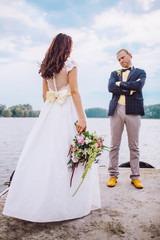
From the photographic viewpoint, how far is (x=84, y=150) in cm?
247

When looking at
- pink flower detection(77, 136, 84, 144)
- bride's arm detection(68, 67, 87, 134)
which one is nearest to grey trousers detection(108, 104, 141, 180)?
bride's arm detection(68, 67, 87, 134)

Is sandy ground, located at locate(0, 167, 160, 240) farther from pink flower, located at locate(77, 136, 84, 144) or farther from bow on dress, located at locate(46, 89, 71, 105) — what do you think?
bow on dress, located at locate(46, 89, 71, 105)

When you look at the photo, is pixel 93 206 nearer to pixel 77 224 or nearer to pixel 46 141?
pixel 77 224

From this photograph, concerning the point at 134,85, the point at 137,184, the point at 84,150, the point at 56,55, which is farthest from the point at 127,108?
the point at 56,55

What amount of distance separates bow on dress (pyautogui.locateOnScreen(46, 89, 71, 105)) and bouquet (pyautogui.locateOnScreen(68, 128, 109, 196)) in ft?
1.65

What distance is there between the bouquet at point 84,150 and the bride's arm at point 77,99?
0.11 m

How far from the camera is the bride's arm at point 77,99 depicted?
257 cm

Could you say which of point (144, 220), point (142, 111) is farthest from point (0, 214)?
point (142, 111)

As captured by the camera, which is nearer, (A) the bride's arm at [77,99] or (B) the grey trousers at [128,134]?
(A) the bride's arm at [77,99]

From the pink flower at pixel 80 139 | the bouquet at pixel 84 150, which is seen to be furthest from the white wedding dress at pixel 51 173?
the pink flower at pixel 80 139

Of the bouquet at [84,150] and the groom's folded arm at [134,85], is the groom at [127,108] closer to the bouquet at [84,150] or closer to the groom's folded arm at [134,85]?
the groom's folded arm at [134,85]

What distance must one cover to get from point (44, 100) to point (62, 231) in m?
1.74

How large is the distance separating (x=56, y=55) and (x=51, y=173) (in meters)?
1.45

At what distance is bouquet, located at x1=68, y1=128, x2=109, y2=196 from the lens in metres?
2.45
